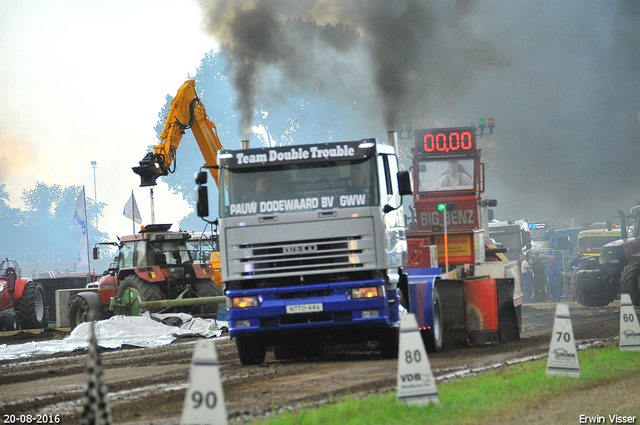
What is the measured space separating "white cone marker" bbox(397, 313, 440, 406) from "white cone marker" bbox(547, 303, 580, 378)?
2.57 metres

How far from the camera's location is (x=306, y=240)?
37.5ft

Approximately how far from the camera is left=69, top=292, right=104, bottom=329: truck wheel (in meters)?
21.1

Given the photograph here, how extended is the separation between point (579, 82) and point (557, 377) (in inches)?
1440

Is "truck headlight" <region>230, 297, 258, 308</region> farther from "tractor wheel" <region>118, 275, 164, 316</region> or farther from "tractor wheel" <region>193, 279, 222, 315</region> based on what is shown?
"tractor wheel" <region>193, 279, 222, 315</region>

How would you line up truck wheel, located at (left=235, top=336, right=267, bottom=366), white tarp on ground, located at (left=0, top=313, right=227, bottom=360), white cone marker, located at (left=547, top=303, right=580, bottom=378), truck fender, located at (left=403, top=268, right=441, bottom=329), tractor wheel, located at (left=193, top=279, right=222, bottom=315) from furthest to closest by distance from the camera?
tractor wheel, located at (left=193, top=279, right=222, bottom=315), white tarp on ground, located at (left=0, top=313, right=227, bottom=360), truck fender, located at (left=403, top=268, right=441, bottom=329), truck wheel, located at (left=235, top=336, right=267, bottom=366), white cone marker, located at (left=547, top=303, right=580, bottom=378)

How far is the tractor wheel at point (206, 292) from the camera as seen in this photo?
2144 centimetres

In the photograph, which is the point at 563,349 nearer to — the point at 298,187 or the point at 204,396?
the point at 298,187

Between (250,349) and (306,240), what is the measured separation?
2.18m

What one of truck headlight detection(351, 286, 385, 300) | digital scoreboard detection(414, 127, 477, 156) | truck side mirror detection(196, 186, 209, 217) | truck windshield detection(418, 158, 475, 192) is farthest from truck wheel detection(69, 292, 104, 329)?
truck headlight detection(351, 286, 385, 300)

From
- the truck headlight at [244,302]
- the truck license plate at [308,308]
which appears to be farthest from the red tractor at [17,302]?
the truck license plate at [308,308]

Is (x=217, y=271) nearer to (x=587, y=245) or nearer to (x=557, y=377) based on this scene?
(x=557, y=377)

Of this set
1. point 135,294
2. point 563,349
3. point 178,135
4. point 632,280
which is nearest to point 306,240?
point 563,349

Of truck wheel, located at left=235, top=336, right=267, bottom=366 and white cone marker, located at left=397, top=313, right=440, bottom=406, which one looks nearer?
white cone marker, located at left=397, top=313, right=440, bottom=406

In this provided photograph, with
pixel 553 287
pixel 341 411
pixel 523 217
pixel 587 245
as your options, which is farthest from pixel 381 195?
pixel 523 217
